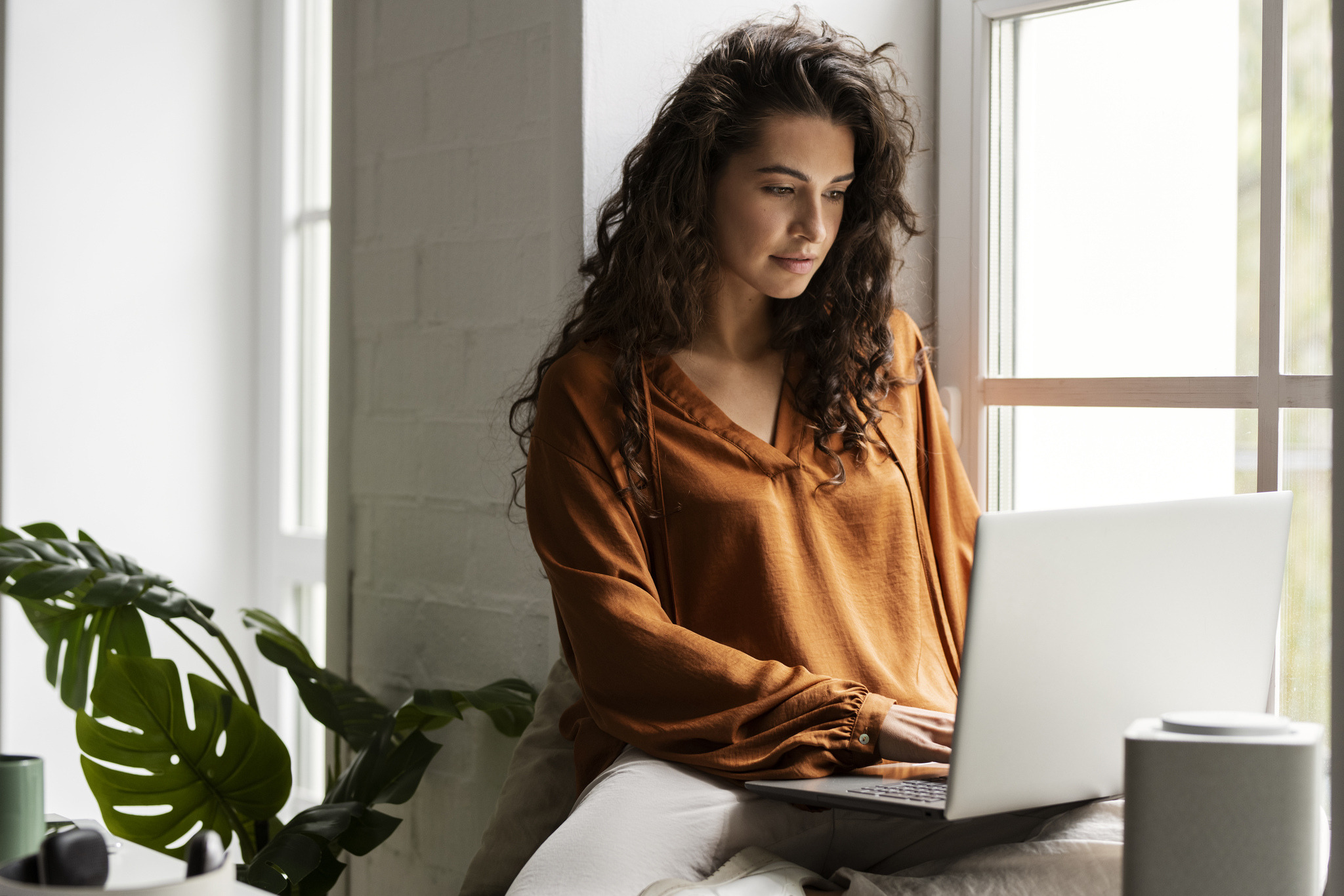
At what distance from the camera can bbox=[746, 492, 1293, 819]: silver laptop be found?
91 centimetres

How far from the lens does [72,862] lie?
68 cm

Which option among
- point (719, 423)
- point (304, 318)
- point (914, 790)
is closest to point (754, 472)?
point (719, 423)

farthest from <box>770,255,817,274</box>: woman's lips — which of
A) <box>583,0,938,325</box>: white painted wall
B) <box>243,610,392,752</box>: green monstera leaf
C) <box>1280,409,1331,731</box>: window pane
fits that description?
<box>243,610,392,752</box>: green monstera leaf

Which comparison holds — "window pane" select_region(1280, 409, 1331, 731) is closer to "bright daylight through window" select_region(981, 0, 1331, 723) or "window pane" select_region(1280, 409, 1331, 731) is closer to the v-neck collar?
"bright daylight through window" select_region(981, 0, 1331, 723)

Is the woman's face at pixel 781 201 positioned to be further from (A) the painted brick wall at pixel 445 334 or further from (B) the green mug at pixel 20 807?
(B) the green mug at pixel 20 807

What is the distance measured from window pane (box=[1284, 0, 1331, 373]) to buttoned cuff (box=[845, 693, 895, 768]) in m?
0.71

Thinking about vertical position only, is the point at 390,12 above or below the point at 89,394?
above

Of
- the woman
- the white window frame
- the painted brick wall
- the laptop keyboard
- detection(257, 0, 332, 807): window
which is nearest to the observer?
the laptop keyboard

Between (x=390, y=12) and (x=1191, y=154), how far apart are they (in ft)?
3.65

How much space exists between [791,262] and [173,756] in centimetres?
100

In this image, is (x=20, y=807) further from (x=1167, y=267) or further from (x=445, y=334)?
(x=1167, y=267)

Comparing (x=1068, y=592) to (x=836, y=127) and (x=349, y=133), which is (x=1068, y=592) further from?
(x=349, y=133)

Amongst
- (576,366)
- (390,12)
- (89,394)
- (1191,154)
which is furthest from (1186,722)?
(89,394)

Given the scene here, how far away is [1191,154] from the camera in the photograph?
1558 millimetres
